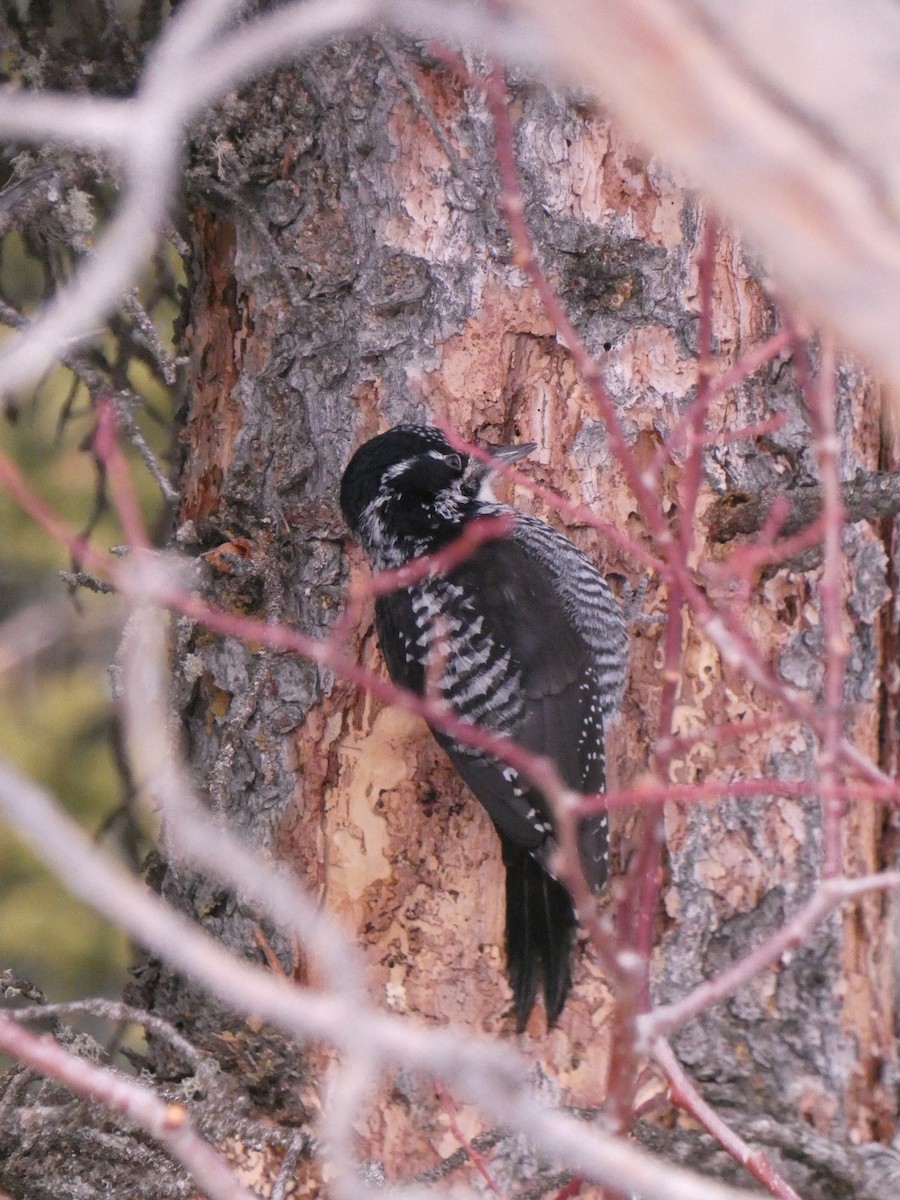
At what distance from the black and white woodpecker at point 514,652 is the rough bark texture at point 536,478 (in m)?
0.08

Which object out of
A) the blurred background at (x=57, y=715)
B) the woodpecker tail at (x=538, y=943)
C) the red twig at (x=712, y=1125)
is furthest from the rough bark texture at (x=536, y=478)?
the blurred background at (x=57, y=715)

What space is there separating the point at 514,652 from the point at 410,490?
0.55 metres

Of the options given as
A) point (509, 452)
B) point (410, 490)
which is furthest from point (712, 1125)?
point (410, 490)

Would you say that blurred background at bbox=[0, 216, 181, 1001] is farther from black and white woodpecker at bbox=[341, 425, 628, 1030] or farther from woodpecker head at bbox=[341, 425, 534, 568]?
black and white woodpecker at bbox=[341, 425, 628, 1030]

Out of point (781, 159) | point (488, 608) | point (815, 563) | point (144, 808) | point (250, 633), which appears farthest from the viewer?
point (144, 808)

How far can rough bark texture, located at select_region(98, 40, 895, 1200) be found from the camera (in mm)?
3057

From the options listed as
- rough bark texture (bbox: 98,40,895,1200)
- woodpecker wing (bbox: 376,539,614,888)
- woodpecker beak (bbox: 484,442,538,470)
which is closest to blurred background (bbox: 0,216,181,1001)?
rough bark texture (bbox: 98,40,895,1200)

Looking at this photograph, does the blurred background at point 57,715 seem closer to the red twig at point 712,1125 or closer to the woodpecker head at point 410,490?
the woodpecker head at point 410,490

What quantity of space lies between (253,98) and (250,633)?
6.71ft

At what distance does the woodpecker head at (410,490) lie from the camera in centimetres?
313

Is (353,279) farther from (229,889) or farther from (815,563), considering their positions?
(229,889)

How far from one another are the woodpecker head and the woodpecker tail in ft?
2.96

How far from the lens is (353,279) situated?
3.16 metres

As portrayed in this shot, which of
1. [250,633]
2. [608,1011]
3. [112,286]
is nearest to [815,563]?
[608,1011]
